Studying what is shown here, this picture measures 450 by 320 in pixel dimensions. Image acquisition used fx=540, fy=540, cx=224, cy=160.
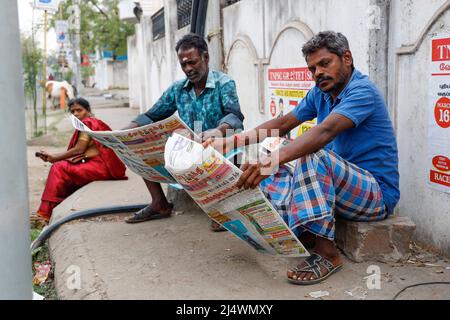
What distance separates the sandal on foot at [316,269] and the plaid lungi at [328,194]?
0.41 ft

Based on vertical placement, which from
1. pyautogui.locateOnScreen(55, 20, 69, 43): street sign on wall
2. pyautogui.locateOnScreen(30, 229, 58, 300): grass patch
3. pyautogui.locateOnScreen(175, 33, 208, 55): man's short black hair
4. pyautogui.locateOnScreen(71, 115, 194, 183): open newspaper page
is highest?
pyautogui.locateOnScreen(55, 20, 69, 43): street sign on wall

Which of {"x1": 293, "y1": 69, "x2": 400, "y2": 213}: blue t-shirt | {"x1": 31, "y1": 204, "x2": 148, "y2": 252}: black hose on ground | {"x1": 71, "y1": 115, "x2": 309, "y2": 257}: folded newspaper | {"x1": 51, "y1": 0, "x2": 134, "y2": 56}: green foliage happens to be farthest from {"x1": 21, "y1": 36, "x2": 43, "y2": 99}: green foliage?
{"x1": 51, "y1": 0, "x2": 134, "y2": 56}: green foliage

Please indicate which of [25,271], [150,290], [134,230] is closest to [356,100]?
[150,290]

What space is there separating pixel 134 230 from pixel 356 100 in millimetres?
1920

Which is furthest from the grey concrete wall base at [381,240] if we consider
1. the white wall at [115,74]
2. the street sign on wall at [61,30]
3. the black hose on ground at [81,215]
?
the white wall at [115,74]

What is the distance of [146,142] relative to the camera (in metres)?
3.28

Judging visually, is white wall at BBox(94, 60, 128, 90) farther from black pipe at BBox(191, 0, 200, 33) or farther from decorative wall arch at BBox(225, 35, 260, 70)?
decorative wall arch at BBox(225, 35, 260, 70)

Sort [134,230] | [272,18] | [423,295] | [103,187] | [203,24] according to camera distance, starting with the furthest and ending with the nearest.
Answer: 1. [203,24]
2. [103,187]
3. [272,18]
4. [134,230]
5. [423,295]

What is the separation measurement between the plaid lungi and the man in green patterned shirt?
0.94 meters

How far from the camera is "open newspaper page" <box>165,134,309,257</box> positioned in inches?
90.0

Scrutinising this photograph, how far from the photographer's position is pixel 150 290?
8.64ft

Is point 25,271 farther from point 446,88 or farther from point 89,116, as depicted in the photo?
A: point 89,116

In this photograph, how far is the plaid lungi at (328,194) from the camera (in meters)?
2.48

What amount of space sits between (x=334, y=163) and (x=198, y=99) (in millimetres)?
1419
